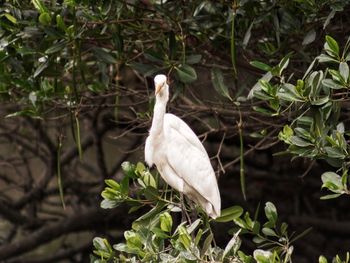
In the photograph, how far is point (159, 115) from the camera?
65.2 inches

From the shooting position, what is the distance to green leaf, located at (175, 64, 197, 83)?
197 centimetres

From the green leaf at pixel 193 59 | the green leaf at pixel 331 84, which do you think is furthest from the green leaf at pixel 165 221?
the green leaf at pixel 193 59

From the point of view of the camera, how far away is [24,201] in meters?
3.66

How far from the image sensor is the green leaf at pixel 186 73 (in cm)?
197

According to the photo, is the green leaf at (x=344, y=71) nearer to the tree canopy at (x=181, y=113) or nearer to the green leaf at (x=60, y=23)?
the tree canopy at (x=181, y=113)

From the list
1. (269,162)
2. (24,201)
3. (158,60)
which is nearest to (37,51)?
(158,60)

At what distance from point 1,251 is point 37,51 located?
61.5 inches

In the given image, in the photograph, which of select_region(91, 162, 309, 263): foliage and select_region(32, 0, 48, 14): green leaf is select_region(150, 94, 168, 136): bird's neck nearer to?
select_region(91, 162, 309, 263): foliage

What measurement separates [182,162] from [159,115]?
0.15 m

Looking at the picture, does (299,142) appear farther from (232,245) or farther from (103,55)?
(103,55)

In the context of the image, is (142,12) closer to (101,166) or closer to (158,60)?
(158,60)

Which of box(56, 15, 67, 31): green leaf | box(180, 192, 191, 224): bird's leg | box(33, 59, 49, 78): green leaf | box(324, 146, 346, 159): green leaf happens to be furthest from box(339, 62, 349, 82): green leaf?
box(33, 59, 49, 78): green leaf

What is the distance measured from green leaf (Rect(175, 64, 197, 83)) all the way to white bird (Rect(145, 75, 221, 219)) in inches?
8.4

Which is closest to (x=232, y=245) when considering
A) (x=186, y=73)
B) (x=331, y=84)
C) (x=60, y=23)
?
(x=331, y=84)
